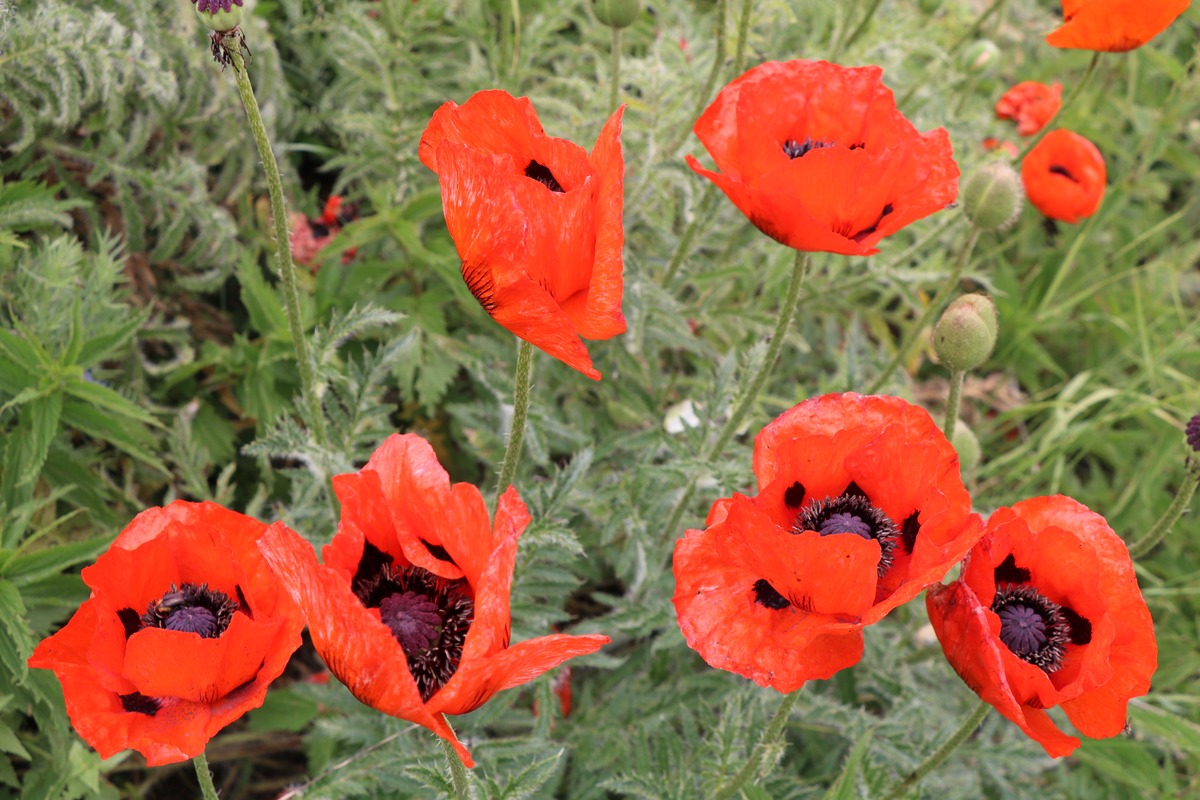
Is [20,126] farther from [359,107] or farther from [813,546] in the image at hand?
[813,546]

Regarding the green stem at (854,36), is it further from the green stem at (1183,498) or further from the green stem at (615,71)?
the green stem at (1183,498)

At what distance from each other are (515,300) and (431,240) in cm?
143

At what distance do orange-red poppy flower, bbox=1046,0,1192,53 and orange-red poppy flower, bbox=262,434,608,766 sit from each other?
1.60 metres

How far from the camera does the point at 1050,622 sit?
4.65 ft

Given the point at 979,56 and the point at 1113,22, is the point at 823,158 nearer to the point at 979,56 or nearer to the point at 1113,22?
the point at 1113,22

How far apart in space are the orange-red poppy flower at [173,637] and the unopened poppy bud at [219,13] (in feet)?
1.91

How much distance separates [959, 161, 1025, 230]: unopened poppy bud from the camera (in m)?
2.01

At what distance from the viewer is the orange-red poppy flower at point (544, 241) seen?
45.1 inches

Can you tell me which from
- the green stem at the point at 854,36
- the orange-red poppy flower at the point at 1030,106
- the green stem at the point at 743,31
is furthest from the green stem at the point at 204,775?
the orange-red poppy flower at the point at 1030,106

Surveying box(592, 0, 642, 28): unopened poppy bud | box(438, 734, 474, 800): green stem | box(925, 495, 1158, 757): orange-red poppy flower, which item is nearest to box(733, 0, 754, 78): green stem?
box(592, 0, 642, 28): unopened poppy bud

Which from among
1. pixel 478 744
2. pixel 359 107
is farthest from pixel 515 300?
pixel 359 107

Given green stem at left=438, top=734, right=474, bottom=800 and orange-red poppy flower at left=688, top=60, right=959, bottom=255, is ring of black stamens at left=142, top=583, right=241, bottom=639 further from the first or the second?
orange-red poppy flower at left=688, top=60, right=959, bottom=255

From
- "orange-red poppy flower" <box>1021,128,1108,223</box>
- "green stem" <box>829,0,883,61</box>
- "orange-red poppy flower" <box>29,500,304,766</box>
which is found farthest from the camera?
"orange-red poppy flower" <box>1021,128,1108,223</box>

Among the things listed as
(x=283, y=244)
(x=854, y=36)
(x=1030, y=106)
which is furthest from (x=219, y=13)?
(x=1030, y=106)
